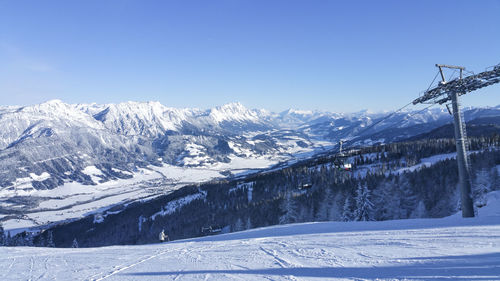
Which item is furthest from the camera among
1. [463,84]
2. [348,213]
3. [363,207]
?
[348,213]

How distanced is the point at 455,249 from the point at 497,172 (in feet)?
229

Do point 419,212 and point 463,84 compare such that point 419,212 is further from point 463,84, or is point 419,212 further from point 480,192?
point 463,84

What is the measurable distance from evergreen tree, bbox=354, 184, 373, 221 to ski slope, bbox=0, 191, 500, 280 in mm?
28776

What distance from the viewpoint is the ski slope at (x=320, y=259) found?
30.9 ft

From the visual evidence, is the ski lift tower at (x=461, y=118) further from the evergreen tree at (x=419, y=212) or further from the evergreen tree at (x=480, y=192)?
the evergreen tree at (x=419, y=212)

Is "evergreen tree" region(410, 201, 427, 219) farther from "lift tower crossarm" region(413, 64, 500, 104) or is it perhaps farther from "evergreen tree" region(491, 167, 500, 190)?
"lift tower crossarm" region(413, 64, 500, 104)

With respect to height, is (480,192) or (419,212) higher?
(480,192)

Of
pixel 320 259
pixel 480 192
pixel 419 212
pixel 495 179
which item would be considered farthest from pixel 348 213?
pixel 320 259

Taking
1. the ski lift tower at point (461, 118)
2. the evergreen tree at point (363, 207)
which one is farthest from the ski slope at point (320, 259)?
the evergreen tree at point (363, 207)

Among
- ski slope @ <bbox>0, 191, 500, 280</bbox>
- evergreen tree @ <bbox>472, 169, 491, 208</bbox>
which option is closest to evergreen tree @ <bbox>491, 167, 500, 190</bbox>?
evergreen tree @ <bbox>472, 169, 491, 208</bbox>

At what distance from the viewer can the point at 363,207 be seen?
144 feet

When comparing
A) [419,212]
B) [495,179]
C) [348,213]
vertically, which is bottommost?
[419,212]

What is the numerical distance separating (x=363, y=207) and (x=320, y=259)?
119 ft

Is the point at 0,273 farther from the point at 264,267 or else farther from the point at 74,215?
the point at 74,215
